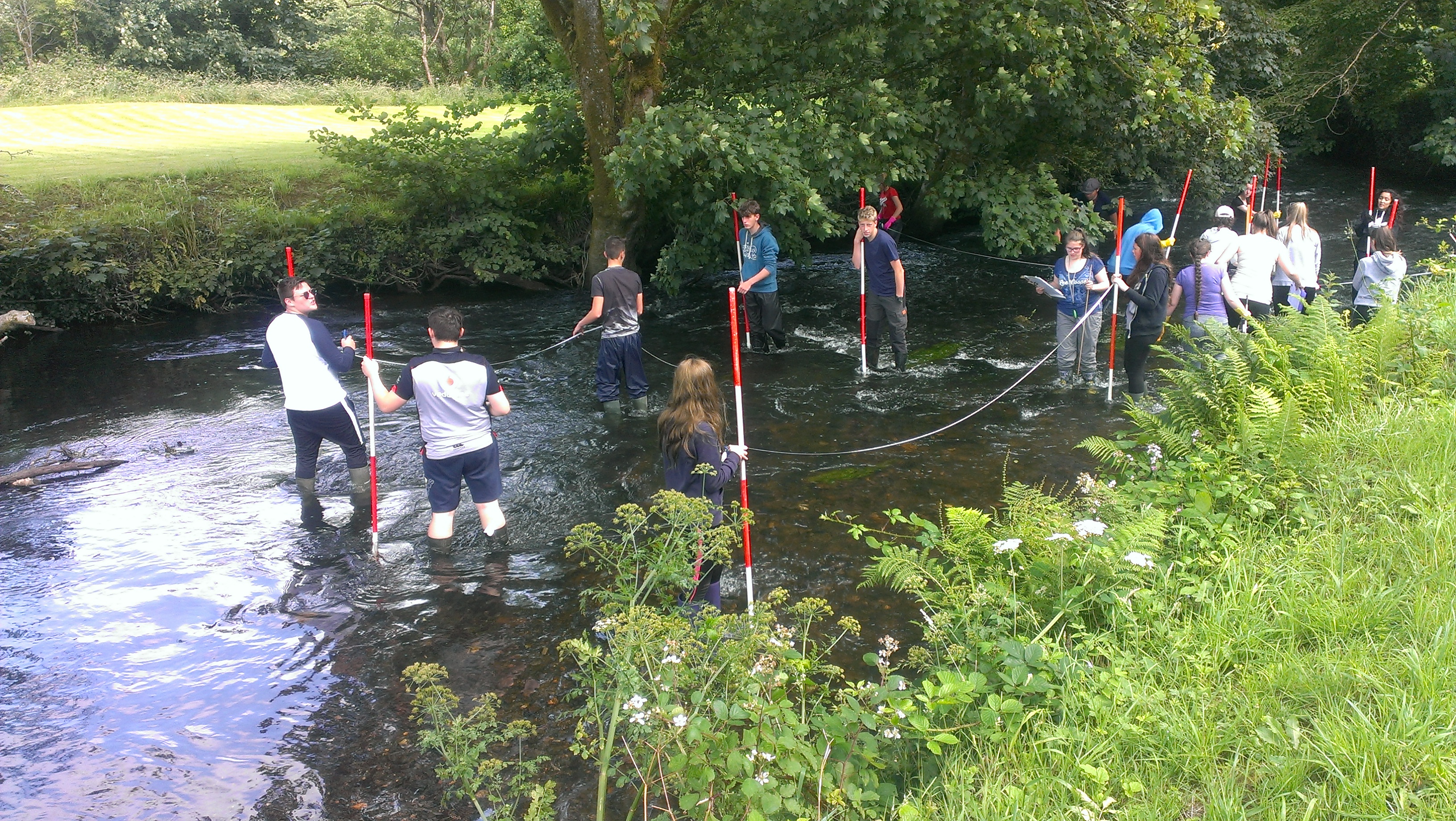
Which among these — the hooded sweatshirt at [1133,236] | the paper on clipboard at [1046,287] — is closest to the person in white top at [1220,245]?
the hooded sweatshirt at [1133,236]

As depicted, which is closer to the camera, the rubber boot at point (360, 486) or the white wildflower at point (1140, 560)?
the white wildflower at point (1140, 560)

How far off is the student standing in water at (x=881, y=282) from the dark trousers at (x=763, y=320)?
123cm

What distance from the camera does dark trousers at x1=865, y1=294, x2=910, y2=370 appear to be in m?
11.0

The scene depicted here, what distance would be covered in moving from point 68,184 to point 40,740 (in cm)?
1531

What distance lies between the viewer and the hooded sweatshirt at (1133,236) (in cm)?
980

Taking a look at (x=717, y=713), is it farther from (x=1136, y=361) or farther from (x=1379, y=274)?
(x=1379, y=274)

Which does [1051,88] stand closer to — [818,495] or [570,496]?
[818,495]

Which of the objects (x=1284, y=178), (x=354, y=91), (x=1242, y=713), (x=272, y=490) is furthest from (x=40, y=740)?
(x=354, y=91)

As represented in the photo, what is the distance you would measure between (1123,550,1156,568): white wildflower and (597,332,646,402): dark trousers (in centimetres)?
625

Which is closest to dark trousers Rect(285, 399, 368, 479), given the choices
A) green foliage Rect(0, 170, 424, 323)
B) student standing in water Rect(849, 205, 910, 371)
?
student standing in water Rect(849, 205, 910, 371)

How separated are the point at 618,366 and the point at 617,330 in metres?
0.44

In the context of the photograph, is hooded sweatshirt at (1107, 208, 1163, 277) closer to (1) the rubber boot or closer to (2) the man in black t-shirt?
(2) the man in black t-shirt

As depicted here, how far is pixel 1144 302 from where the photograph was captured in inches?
358

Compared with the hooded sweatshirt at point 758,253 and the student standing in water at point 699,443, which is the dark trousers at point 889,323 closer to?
the hooded sweatshirt at point 758,253
